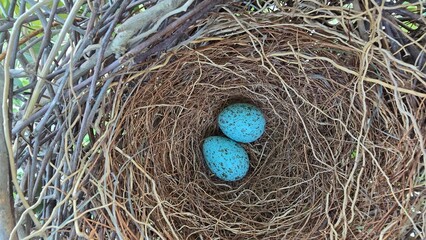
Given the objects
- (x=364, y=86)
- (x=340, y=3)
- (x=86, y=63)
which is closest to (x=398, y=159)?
(x=364, y=86)

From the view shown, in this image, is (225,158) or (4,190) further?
(225,158)

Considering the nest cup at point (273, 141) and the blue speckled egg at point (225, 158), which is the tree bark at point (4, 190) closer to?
the nest cup at point (273, 141)

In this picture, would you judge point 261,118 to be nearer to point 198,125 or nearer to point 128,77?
point 198,125

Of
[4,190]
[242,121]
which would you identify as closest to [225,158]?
[242,121]

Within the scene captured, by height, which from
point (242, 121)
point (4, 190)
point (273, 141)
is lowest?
point (273, 141)

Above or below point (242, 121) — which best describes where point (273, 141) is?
below

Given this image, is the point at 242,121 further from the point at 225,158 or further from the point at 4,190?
the point at 4,190
